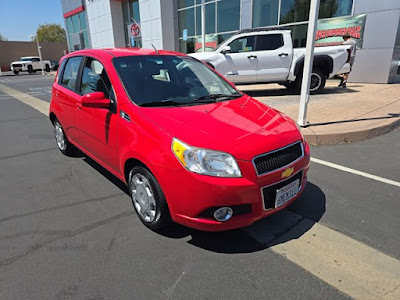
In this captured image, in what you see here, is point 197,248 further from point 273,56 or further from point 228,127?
point 273,56

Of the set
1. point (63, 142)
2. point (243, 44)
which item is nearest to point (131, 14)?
point (243, 44)

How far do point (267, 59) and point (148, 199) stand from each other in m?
7.87

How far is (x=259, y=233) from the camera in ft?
9.16

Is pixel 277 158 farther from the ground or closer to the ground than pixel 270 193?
farther from the ground

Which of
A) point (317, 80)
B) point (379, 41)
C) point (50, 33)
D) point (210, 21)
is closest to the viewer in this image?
point (317, 80)

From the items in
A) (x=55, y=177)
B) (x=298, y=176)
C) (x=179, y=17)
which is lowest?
(x=55, y=177)

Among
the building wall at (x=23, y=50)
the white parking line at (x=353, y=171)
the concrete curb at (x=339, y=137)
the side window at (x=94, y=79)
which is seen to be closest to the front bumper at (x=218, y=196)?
the side window at (x=94, y=79)

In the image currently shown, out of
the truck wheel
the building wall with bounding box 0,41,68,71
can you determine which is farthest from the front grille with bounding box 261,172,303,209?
the building wall with bounding box 0,41,68,71

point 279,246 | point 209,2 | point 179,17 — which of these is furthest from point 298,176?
point 179,17

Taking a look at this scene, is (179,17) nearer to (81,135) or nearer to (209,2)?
(209,2)

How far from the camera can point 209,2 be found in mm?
17750

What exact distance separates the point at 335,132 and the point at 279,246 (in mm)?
3446

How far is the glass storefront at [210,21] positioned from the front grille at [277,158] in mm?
14972

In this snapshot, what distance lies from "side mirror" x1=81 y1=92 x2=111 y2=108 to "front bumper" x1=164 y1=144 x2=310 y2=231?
1.29 metres
